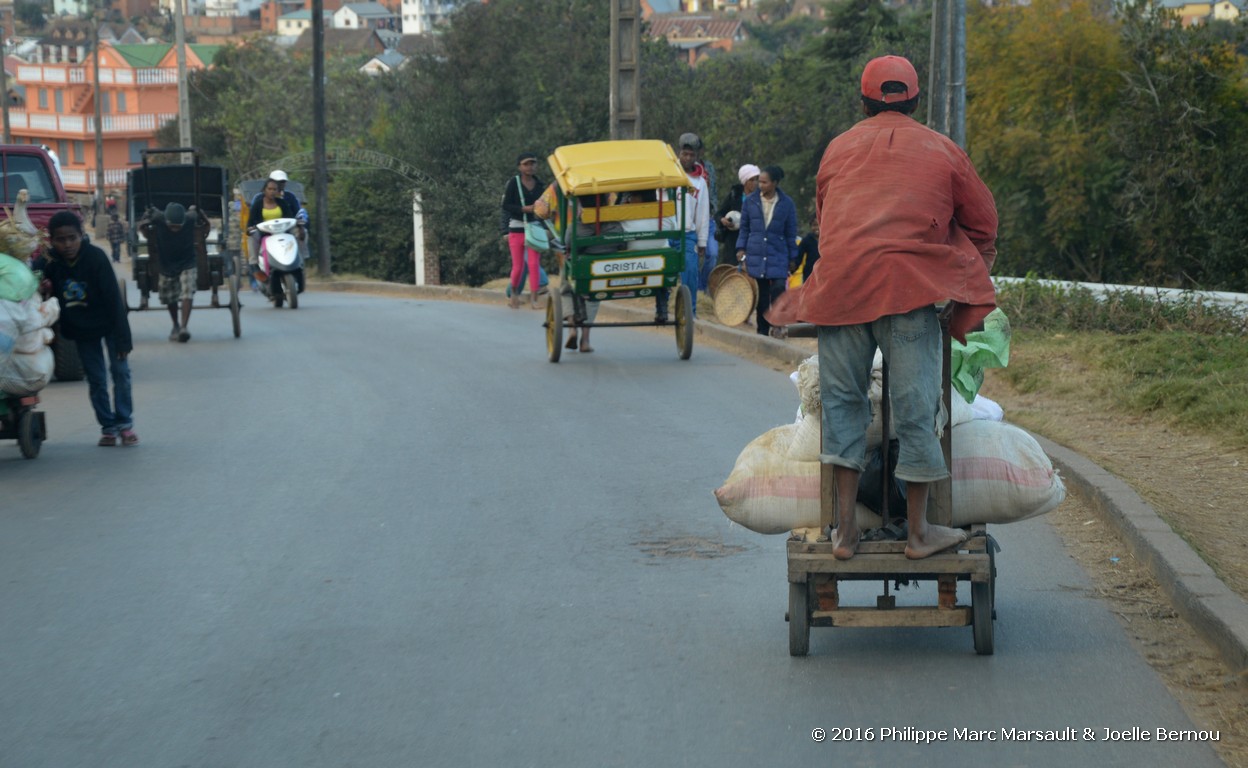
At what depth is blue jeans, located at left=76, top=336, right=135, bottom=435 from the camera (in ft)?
35.9

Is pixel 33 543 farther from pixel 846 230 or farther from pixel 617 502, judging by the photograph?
pixel 846 230

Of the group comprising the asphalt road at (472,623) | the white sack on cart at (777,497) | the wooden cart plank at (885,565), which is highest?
the white sack on cart at (777,497)

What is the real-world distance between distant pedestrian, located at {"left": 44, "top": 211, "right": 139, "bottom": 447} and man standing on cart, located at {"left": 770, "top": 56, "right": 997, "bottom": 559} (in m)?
6.59

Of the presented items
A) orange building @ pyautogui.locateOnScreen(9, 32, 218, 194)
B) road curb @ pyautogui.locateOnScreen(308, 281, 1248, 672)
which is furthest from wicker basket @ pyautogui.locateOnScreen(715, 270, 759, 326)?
orange building @ pyautogui.locateOnScreen(9, 32, 218, 194)

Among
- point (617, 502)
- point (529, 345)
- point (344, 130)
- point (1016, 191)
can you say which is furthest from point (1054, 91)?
point (344, 130)

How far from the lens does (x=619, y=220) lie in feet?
48.0

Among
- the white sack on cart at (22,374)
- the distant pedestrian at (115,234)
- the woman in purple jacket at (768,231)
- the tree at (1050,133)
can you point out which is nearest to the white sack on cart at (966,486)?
the white sack on cart at (22,374)

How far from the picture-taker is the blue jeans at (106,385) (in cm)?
1095

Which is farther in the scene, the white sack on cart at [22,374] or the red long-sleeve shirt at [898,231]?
the white sack on cart at [22,374]

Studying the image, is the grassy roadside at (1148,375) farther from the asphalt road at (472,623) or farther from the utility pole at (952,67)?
the utility pole at (952,67)

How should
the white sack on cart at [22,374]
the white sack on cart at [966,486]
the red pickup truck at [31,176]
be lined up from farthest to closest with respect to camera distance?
the red pickup truck at [31,176] → the white sack on cart at [22,374] → the white sack on cart at [966,486]

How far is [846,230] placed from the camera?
18.2 ft

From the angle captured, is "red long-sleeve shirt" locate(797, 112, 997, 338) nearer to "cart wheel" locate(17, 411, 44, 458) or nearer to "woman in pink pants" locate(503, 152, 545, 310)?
"cart wheel" locate(17, 411, 44, 458)

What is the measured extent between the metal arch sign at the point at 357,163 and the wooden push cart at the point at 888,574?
127ft
